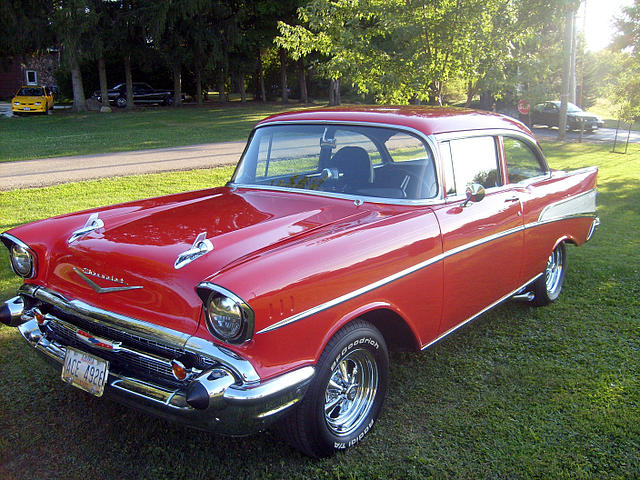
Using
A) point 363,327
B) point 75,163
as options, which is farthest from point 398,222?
point 75,163

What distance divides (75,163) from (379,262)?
11177 mm

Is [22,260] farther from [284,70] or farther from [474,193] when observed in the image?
[284,70]

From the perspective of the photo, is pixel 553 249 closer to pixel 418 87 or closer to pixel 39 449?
pixel 39 449

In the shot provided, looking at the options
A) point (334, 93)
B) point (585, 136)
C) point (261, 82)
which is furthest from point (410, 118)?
point (261, 82)

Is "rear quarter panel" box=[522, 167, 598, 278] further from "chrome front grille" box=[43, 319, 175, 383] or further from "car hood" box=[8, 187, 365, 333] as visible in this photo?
"chrome front grille" box=[43, 319, 175, 383]

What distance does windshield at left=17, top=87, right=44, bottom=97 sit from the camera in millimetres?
28631

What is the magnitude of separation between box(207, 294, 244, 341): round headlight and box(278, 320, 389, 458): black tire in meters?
0.48

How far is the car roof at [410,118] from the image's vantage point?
3.85 metres

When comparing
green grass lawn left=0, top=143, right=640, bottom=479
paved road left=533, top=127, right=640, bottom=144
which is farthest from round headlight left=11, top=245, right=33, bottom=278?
paved road left=533, top=127, right=640, bottom=144

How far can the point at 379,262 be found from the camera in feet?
9.86

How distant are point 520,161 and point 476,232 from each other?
1.27 metres

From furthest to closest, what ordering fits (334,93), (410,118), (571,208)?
1. (334,93)
2. (571,208)
3. (410,118)

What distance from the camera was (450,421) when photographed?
3295 millimetres

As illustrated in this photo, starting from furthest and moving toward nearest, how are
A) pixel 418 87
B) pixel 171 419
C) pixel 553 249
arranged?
pixel 418 87 < pixel 553 249 < pixel 171 419
